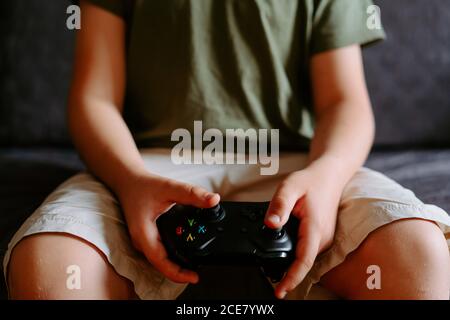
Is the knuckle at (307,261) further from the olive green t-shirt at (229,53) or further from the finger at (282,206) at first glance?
the olive green t-shirt at (229,53)

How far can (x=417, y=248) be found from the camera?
52 centimetres

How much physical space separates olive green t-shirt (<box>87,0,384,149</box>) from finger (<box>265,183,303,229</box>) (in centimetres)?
22

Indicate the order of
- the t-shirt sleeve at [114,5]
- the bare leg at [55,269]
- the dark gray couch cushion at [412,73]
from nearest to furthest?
the bare leg at [55,269] → the t-shirt sleeve at [114,5] → the dark gray couch cushion at [412,73]

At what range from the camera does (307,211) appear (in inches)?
21.7

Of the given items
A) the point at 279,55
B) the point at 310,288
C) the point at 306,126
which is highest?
the point at 279,55

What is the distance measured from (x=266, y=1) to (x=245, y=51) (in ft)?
0.25

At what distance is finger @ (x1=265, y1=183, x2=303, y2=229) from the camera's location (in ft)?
1.68

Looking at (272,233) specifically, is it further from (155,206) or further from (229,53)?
(229,53)

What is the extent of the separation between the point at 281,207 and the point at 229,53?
32cm

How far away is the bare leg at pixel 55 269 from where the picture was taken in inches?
19.8

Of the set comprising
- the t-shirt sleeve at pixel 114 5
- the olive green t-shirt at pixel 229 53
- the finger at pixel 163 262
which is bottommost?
the finger at pixel 163 262

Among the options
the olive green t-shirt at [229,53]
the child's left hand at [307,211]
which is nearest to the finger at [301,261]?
the child's left hand at [307,211]

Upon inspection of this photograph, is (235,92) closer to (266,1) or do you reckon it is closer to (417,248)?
(266,1)
